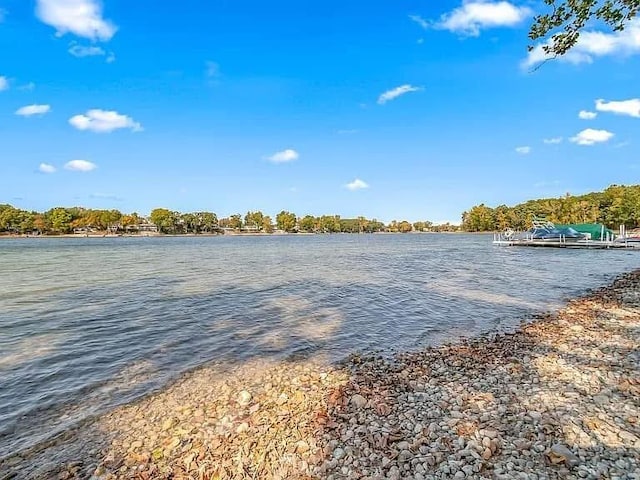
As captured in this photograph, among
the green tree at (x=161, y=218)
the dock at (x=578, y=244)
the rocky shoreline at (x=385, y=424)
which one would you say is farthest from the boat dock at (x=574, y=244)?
the green tree at (x=161, y=218)

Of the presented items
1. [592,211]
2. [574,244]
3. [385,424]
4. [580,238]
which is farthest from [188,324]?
[592,211]

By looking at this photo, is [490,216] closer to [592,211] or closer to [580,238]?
[592,211]

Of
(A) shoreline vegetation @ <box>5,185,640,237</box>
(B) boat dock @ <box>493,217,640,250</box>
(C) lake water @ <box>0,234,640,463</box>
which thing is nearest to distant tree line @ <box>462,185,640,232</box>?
(A) shoreline vegetation @ <box>5,185,640,237</box>

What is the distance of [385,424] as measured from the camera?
5.95 meters

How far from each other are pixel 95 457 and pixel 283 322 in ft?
29.4

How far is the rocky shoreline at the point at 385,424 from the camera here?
→ 4.87 metres

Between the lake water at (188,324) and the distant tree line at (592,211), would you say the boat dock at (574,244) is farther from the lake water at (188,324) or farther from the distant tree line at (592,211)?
the distant tree line at (592,211)

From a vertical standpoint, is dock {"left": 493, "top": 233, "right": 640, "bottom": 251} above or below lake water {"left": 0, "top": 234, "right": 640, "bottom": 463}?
above

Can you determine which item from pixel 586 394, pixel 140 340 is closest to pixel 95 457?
pixel 140 340

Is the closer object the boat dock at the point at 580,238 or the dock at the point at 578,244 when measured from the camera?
the dock at the point at 578,244

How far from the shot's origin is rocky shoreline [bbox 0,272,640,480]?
487cm

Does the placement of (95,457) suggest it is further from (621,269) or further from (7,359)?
(621,269)

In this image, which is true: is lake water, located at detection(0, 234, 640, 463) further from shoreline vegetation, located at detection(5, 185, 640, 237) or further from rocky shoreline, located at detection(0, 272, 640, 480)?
shoreline vegetation, located at detection(5, 185, 640, 237)

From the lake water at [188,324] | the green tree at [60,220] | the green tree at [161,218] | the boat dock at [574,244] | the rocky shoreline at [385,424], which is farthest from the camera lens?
the green tree at [161,218]
